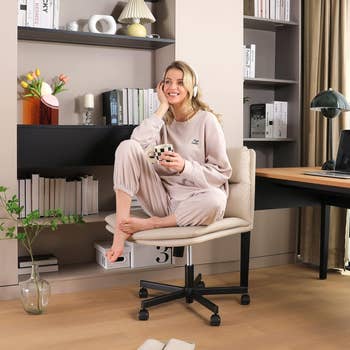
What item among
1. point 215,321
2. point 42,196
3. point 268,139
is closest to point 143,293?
point 215,321

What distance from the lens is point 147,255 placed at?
3.31 meters

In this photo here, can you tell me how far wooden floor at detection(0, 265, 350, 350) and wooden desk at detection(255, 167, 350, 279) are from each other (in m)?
0.37

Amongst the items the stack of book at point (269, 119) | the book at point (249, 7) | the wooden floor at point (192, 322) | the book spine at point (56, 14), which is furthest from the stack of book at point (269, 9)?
the wooden floor at point (192, 322)

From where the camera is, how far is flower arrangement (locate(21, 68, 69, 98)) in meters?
3.09

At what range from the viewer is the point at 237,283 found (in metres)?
3.35

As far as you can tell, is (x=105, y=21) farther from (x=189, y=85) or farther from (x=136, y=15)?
(x=189, y=85)

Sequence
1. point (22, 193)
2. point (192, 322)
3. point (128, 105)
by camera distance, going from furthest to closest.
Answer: point (128, 105) < point (22, 193) < point (192, 322)

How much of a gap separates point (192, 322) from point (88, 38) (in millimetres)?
1722

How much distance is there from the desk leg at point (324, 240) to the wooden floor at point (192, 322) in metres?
0.19

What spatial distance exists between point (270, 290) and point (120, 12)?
1931 millimetres

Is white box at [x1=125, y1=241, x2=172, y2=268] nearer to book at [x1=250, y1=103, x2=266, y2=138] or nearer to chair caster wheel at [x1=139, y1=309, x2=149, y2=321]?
chair caster wheel at [x1=139, y1=309, x2=149, y2=321]

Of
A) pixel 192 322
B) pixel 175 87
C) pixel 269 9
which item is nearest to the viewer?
pixel 192 322

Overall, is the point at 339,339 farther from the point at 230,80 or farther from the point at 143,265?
the point at 230,80

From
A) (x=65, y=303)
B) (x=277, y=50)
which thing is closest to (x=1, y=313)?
(x=65, y=303)
